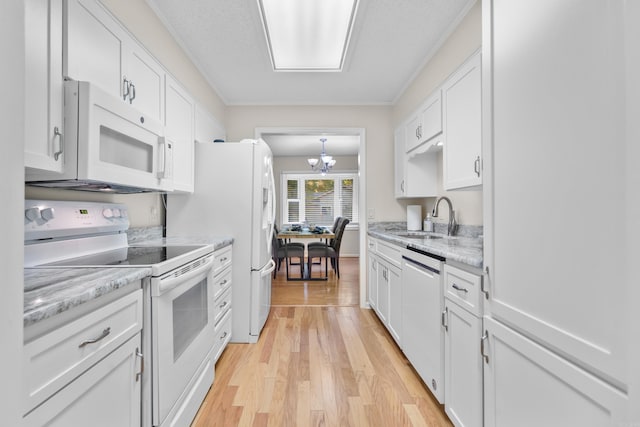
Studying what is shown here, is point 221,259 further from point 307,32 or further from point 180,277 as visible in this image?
point 307,32

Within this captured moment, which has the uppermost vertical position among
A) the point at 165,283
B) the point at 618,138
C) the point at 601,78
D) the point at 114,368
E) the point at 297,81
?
the point at 297,81

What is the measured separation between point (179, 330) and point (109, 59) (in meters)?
1.40

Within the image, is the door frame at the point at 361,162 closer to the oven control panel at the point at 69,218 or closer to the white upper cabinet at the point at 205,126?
the white upper cabinet at the point at 205,126

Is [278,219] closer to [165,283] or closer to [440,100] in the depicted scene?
[440,100]

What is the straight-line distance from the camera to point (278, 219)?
699 cm

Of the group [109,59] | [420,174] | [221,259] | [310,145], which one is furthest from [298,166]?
[109,59]

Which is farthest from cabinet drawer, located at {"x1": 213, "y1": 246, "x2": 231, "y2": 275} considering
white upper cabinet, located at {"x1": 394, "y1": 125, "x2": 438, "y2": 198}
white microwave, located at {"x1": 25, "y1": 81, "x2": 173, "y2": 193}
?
white upper cabinet, located at {"x1": 394, "y1": 125, "x2": 438, "y2": 198}

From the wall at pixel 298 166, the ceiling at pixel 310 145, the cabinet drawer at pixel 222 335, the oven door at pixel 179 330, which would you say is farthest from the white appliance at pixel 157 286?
the wall at pixel 298 166

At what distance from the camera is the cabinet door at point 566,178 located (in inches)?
23.7

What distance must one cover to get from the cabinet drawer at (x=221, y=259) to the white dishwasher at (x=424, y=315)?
1.36 metres

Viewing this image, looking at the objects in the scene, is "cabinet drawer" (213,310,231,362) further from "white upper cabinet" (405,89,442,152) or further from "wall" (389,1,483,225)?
"white upper cabinet" (405,89,442,152)

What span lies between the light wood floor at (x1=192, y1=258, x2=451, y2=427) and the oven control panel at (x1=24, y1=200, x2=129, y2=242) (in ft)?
3.84

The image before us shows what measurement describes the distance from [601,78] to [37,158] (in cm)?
169

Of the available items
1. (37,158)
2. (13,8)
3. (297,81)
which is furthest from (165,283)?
(297,81)
